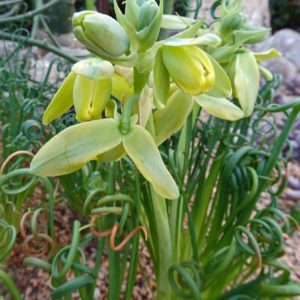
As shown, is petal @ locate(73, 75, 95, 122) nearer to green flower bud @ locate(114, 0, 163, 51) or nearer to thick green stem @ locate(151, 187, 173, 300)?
green flower bud @ locate(114, 0, 163, 51)

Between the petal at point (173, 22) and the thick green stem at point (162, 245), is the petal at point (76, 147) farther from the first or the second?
the petal at point (173, 22)

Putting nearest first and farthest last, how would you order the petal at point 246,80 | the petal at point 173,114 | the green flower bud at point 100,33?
the green flower bud at point 100,33
the petal at point 173,114
the petal at point 246,80

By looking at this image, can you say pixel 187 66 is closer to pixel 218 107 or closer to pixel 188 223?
pixel 218 107

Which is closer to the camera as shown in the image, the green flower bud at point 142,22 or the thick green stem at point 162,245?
the green flower bud at point 142,22

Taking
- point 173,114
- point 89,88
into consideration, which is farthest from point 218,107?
point 89,88

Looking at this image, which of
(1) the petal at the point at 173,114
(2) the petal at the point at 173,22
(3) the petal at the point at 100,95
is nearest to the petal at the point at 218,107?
(1) the petal at the point at 173,114

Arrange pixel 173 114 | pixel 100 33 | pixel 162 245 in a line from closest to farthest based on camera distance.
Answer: pixel 100 33 < pixel 173 114 < pixel 162 245

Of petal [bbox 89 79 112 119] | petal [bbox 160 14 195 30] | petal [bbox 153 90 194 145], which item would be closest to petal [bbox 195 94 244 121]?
petal [bbox 153 90 194 145]
